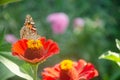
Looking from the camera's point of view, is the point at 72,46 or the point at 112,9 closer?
the point at 72,46

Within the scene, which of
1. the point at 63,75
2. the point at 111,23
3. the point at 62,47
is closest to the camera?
the point at 63,75

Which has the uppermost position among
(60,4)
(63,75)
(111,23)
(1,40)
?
(60,4)

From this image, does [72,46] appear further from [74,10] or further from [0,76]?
[0,76]

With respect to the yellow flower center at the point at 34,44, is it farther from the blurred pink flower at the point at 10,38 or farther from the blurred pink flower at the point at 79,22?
the blurred pink flower at the point at 79,22

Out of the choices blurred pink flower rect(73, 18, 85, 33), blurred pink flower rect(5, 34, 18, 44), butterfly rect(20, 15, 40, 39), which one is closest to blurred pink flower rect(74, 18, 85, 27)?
blurred pink flower rect(73, 18, 85, 33)

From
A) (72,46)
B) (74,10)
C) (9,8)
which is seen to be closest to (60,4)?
(74,10)

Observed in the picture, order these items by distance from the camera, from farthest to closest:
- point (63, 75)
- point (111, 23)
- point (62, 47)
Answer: point (111, 23) < point (62, 47) < point (63, 75)

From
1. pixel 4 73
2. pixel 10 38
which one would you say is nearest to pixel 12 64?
pixel 4 73
